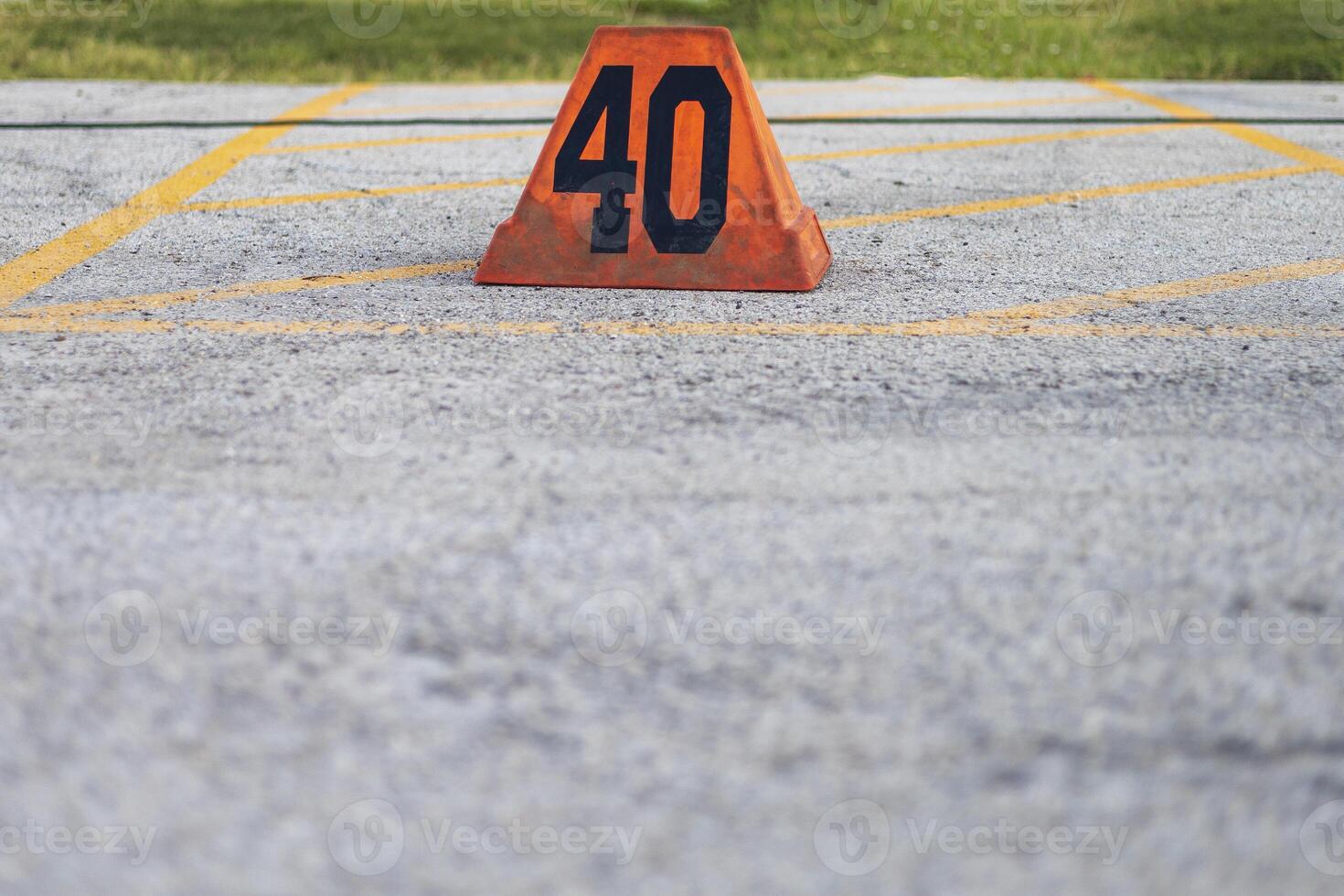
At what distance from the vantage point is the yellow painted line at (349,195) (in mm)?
4762

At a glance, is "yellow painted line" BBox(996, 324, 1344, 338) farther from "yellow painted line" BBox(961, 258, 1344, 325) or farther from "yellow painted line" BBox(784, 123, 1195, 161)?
"yellow painted line" BBox(784, 123, 1195, 161)

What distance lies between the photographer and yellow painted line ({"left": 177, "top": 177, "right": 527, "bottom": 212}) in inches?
187

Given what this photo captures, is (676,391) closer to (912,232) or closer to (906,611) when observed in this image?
(906,611)

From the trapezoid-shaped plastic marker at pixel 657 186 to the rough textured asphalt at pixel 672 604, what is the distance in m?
0.23

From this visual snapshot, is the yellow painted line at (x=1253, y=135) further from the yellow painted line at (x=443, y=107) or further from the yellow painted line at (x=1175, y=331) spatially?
the yellow painted line at (x=443, y=107)

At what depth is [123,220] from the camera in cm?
450

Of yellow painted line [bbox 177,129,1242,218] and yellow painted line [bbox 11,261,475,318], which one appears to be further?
yellow painted line [bbox 177,129,1242,218]

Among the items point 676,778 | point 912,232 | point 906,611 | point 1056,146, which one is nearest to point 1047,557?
point 906,611

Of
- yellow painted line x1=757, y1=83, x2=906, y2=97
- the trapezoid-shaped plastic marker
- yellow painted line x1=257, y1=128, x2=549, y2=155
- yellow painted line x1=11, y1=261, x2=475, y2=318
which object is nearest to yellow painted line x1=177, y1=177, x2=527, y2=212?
yellow painted line x1=257, y1=128, x2=549, y2=155

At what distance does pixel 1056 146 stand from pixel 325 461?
4.97 metres

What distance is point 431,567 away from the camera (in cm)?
190

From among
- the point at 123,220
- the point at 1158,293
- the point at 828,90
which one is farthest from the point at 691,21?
the point at 1158,293

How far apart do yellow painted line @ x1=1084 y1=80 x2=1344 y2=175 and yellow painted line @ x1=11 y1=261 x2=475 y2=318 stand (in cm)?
419

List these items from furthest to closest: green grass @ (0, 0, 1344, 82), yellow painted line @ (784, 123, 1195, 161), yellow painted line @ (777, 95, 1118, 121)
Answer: green grass @ (0, 0, 1344, 82) < yellow painted line @ (777, 95, 1118, 121) < yellow painted line @ (784, 123, 1195, 161)
